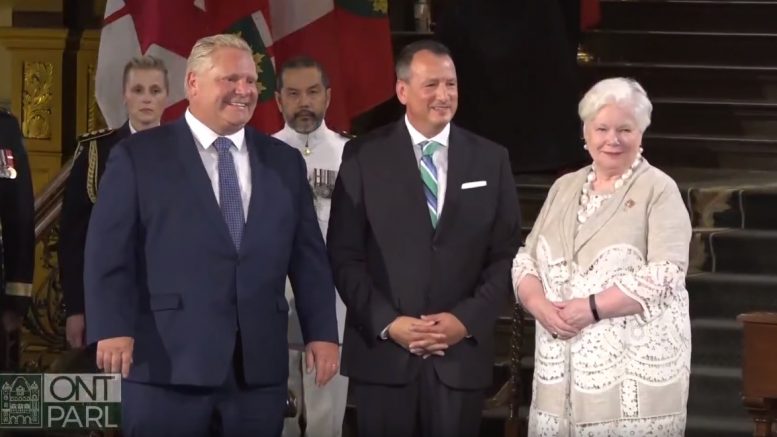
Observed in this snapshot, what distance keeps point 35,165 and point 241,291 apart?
14.1 feet

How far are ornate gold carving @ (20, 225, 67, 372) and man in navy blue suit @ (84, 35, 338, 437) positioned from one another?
228 cm

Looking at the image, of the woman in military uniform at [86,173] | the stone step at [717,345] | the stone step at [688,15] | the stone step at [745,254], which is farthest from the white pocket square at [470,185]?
the stone step at [688,15]

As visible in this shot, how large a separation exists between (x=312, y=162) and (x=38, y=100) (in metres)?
3.36

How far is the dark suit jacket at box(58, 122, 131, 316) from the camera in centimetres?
499

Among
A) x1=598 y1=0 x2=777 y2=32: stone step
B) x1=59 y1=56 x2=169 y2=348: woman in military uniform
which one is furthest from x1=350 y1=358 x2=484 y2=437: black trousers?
x1=598 y1=0 x2=777 y2=32: stone step

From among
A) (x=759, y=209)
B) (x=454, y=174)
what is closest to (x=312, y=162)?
(x=454, y=174)

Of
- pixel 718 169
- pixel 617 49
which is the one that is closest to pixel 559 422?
pixel 718 169

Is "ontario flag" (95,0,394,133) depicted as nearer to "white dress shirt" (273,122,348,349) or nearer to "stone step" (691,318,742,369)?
"white dress shirt" (273,122,348,349)

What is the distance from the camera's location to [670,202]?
4.10 meters

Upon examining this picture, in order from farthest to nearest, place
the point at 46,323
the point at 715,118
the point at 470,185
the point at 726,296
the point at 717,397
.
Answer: the point at 715,118 < the point at 46,323 < the point at 726,296 < the point at 717,397 < the point at 470,185

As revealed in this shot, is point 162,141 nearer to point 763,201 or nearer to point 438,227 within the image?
point 438,227

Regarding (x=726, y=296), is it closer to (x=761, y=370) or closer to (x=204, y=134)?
(x=761, y=370)

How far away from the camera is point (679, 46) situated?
8.23 metres

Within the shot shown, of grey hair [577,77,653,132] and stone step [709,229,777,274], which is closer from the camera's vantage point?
grey hair [577,77,653,132]
